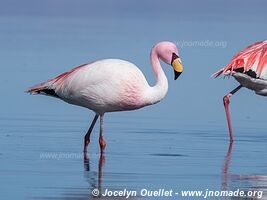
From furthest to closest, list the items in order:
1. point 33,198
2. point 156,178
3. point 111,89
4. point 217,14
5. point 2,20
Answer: point 217,14 → point 2,20 → point 111,89 → point 156,178 → point 33,198

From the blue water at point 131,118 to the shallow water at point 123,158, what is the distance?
0.01 metres

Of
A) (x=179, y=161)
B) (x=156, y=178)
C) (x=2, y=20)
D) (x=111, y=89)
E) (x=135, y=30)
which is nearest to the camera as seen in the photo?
(x=156, y=178)

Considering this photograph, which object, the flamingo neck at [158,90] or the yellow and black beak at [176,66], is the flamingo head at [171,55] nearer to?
the yellow and black beak at [176,66]

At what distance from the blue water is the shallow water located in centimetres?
1

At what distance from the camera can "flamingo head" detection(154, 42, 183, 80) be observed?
12547 mm

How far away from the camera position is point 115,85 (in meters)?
12.5

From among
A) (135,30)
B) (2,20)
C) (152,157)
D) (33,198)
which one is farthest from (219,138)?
(2,20)

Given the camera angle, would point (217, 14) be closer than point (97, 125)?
No

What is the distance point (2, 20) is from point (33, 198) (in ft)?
54.5

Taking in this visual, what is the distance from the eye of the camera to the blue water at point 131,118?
34.4 feet

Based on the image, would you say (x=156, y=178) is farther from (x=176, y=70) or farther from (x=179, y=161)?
(x=176, y=70)

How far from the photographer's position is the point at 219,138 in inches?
538

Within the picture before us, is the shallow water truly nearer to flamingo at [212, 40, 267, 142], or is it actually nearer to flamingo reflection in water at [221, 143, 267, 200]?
flamingo reflection in water at [221, 143, 267, 200]

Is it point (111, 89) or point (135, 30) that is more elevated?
point (111, 89)
